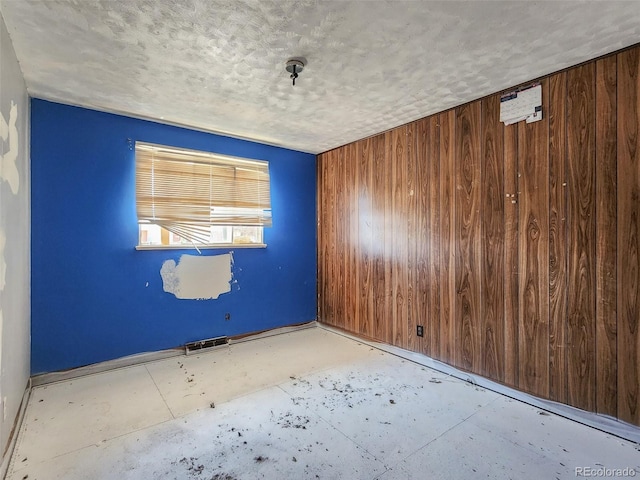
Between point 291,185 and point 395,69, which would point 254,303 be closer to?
point 291,185

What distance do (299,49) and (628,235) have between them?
2.31 meters

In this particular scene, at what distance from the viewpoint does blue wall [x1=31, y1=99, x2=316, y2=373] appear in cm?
261

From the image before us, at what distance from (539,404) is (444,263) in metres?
1.24

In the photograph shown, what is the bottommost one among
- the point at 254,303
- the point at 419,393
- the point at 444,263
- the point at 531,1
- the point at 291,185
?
the point at 419,393

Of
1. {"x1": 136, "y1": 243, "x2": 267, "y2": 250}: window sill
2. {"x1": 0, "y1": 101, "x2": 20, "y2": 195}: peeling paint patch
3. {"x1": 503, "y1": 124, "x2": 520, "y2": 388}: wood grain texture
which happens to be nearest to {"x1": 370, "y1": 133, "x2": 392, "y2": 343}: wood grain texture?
{"x1": 503, "y1": 124, "x2": 520, "y2": 388}: wood grain texture

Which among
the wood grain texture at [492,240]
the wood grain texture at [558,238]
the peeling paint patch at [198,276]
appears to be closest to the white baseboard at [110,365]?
the peeling paint patch at [198,276]

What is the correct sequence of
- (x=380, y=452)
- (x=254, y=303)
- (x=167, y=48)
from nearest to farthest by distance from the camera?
(x=380, y=452), (x=167, y=48), (x=254, y=303)

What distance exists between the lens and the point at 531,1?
1.52 m

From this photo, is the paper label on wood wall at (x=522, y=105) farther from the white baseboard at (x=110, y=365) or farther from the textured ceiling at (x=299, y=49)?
the white baseboard at (x=110, y=365)

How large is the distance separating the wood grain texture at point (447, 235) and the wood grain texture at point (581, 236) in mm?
837

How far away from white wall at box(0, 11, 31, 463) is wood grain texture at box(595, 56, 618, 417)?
3470 mm

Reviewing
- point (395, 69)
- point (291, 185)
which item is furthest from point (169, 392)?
point (395, 69)

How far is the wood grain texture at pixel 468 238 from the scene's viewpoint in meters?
2.63

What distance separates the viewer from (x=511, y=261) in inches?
95.4
